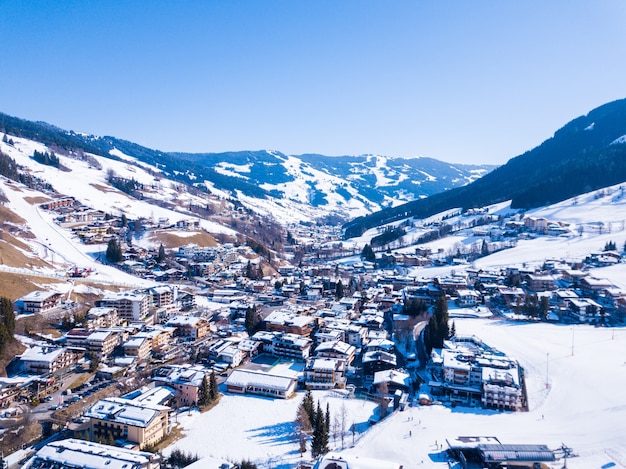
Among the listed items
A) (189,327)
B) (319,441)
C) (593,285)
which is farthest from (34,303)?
(593,285)

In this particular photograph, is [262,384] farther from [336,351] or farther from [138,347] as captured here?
[138,347]

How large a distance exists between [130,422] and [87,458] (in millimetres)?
3802

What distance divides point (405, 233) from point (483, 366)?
77.4m

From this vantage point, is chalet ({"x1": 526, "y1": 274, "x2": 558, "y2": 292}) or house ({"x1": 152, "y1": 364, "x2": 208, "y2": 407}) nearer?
house ({"x1": 152, "y1": 364, "x2": 208, "y2": 407})

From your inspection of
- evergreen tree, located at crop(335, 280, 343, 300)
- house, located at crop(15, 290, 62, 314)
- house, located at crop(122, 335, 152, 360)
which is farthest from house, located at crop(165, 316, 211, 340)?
evergreen tree, located at crop(335, 280, 343, 300)

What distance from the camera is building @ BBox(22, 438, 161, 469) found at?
772 inches

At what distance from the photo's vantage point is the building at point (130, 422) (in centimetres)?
2350

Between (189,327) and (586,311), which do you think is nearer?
(189,327)

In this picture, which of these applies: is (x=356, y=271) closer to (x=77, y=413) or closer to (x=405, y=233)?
(x=405, y=233)

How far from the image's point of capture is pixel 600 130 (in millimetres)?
150875

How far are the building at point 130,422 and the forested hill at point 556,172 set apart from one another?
345ft

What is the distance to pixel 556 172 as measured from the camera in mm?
125188

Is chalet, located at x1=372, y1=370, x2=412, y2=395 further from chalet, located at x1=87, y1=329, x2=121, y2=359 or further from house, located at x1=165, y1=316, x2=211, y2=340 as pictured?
chalet, located at x1=87, y1=329, x2=121, y2=359

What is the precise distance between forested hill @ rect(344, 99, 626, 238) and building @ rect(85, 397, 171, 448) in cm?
10522
